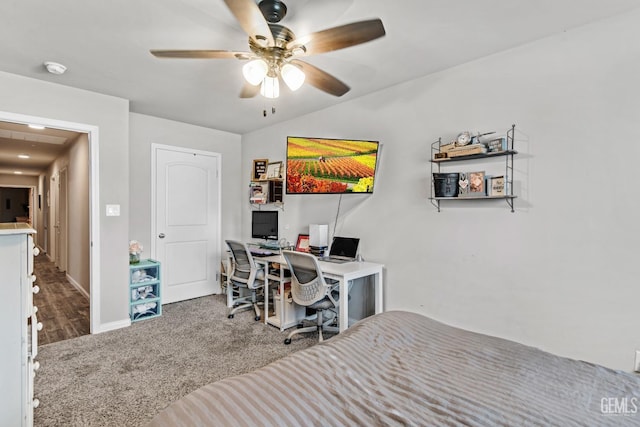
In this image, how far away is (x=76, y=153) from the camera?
4.66 meters

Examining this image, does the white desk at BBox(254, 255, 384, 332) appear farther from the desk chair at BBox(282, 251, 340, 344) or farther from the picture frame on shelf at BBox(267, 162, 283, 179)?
the picture frame on shelf at BBox(267, 162, 283, 179)

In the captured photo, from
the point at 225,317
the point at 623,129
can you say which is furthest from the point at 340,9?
the point at 225,317

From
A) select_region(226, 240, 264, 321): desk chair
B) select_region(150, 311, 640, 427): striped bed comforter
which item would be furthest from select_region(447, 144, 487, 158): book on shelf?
select_region(226, 240, 264, 321): desk chair

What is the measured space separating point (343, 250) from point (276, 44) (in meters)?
2.12

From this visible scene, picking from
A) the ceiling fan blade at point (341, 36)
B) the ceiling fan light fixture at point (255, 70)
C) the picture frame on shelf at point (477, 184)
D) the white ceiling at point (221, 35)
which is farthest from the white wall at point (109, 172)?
the picture frame on shelf at point (477, 184)

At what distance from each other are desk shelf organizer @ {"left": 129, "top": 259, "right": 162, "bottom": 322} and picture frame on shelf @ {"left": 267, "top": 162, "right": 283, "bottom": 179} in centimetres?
180

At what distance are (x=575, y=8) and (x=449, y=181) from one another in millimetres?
1261

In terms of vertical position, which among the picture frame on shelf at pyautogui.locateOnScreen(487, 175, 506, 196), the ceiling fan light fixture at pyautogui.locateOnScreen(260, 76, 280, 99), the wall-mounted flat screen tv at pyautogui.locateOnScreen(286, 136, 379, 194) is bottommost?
the picture frame on shelf at pyautogui.locateOnScreen(487, 175, 506, 196)

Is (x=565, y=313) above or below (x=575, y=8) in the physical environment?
below

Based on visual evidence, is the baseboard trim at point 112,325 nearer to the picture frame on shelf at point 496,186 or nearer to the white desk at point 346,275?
the white desk at point 346,275

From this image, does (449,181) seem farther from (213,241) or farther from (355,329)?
(213,241)

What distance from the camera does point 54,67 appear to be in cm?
260

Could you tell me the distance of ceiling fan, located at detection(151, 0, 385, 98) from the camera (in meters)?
1.54

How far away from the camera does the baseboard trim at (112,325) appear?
10.6ft
